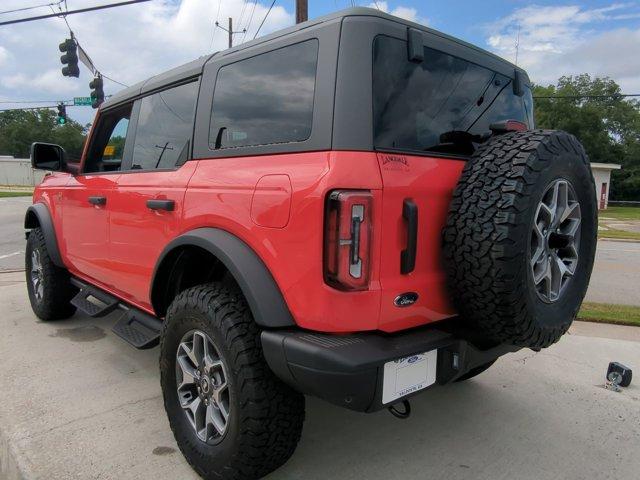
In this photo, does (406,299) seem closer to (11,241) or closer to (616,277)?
(616,277)

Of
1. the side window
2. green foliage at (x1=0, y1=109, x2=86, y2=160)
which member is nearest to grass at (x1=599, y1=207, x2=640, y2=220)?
the side window

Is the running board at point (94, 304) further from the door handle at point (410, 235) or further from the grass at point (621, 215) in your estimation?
the grass at point (621, 215)

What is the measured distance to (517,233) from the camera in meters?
1.87

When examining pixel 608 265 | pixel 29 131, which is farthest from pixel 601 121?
pixel 29 131

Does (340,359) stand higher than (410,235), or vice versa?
(410,235)

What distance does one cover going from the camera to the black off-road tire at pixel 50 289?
448cm

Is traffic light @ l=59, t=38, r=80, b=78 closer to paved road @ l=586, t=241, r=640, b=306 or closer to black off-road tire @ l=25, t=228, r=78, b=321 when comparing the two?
black off-road tire @ l=25, t=228, r=78, b=321

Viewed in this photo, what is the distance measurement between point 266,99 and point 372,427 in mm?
1926

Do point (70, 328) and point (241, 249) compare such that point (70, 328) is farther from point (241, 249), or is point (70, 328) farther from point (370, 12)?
point (370, 12)

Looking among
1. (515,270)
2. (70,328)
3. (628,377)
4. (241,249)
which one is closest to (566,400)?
(628,377)

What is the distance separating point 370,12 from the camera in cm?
197

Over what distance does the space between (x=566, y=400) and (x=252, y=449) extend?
2269mm

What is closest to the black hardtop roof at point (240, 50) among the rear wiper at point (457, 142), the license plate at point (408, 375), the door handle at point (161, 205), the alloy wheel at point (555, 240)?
the rear wiper at point (457, 142)

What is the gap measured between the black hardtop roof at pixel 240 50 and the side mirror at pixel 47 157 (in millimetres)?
636
